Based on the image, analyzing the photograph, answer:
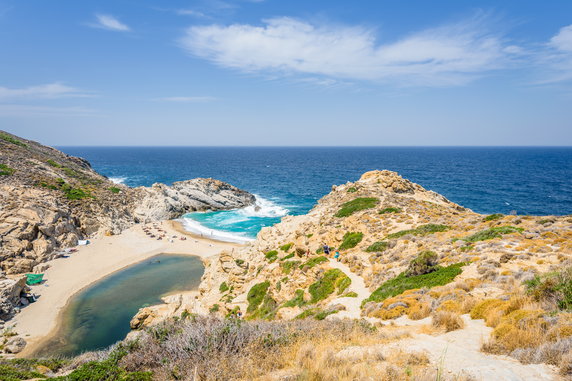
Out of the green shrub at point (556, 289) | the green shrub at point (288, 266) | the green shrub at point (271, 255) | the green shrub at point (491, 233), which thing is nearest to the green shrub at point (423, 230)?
the green shrub at point (491, 233)

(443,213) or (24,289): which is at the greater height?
(443,213)

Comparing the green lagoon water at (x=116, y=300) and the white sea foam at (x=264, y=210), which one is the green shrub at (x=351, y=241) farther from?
the white sea foam at (x=264, y=210)

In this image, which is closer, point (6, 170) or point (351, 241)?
point (351, 241)

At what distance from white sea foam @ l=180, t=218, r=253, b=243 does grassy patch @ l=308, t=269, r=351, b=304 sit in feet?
110

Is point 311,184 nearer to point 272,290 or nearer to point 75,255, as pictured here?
point 75,255

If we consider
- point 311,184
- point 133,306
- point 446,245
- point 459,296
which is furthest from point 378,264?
point 311,184

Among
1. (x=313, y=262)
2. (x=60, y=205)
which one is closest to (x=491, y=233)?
(x=313, y=262)

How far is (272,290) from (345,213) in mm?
12819

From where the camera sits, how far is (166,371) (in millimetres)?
6238

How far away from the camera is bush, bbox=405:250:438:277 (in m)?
14.8

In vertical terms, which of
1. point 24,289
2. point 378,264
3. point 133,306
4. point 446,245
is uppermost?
point 446,245

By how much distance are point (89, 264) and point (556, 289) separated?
160ft

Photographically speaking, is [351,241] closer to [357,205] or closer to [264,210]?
[357,205]

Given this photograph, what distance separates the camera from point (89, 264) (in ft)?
132
